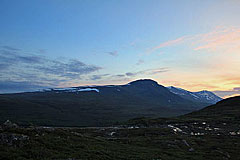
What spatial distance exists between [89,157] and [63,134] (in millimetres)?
10002

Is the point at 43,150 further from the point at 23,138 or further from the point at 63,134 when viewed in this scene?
the point at 63,134

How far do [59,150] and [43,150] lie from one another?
214 cm

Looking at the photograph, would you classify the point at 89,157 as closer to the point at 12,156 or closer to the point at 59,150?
the point at 59,150

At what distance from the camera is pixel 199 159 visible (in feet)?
90.8

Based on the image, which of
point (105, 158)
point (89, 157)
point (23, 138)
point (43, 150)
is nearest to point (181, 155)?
point (105, 158)

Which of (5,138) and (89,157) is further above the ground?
(5,138)

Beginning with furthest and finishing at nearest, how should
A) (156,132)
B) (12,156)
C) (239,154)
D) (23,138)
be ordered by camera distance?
(156,132) → (239,154) → (23,138) → (12,156)

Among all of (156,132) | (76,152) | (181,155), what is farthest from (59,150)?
(156,132)

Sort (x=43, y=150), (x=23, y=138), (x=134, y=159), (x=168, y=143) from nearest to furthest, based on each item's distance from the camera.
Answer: (x=43, y=150), (x=23, y=138), (x=134, y=159), (x=168, y=143)

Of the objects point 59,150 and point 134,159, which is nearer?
point 59,150

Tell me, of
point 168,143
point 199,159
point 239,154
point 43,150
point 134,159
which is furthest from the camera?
point 168,143

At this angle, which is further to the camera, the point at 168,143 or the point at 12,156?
the point at 168,143

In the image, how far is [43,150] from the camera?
1964cm

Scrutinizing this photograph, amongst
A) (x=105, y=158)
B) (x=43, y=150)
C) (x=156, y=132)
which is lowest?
(x=156, y=132)
